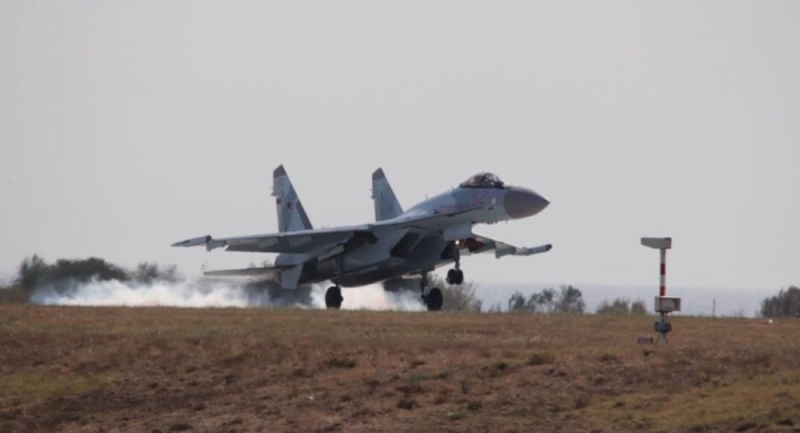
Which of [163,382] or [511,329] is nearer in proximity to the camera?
[163,382]

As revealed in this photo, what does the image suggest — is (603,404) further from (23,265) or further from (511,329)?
(23,265)

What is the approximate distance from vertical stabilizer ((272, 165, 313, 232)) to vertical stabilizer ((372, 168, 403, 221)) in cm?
260

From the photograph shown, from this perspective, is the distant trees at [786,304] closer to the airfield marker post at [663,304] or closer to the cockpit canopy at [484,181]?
the cockpit canopy at [484,181]

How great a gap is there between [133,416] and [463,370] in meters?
4.86

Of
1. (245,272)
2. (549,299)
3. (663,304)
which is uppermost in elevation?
(549,299)

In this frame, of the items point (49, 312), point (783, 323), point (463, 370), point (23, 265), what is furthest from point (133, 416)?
point (23, 265)

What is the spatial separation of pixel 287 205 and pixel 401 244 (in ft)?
27.3

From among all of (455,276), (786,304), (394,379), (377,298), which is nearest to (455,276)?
(455,276)

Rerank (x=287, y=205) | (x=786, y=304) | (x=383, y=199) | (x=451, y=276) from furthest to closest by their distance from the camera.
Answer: (x=786, y=304)
(x=287, y=205)
(x=383, y=199)
(x=451, y=276)

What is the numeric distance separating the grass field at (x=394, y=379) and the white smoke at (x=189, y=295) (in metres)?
19.6

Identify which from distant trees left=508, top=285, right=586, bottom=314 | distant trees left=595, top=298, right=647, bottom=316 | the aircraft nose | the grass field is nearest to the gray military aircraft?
the aircraft nose

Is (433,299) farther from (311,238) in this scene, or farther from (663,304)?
(663,304)

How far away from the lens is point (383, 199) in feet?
162

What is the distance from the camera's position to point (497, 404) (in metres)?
20.2
